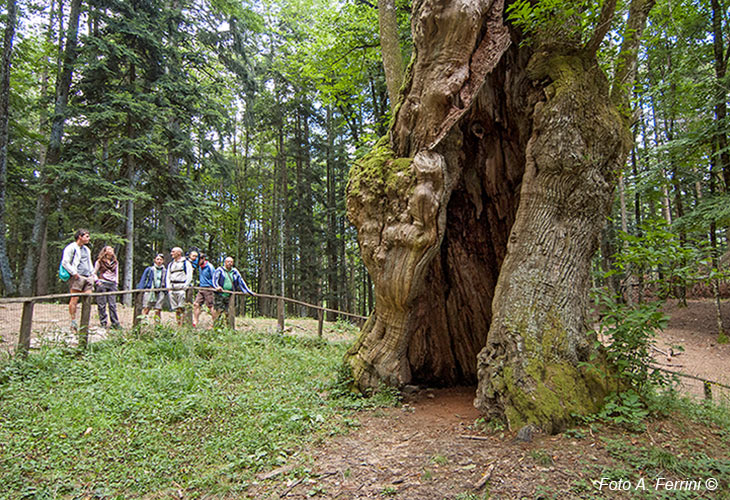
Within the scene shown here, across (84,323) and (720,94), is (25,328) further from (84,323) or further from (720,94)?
(720,94)

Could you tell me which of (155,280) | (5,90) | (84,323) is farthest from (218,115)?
(84,323)

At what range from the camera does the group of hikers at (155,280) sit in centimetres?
689

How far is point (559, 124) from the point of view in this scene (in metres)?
4.17

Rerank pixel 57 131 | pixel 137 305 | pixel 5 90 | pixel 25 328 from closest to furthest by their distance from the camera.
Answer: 1. pixel 25 328
2. pixel 137 305
3. pixel 5 90
4. pixel 57 131

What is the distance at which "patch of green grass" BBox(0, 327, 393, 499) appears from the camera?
336 cm

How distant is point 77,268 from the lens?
6934 mm

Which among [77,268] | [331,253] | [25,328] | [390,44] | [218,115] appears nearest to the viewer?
[25,328]

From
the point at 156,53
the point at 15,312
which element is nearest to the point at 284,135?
the point at 156,53

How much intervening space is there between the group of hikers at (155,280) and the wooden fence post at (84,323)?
0.54 feet

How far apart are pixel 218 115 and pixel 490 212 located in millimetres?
13011

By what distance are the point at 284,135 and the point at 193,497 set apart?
21.2 meters

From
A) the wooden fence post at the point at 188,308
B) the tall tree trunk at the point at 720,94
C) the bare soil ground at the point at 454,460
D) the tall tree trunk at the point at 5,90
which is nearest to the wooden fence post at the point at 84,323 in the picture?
the wooden fence post at the point at 188,308

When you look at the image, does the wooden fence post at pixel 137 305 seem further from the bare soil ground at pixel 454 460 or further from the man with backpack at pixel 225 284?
the bare soil ground at pixel 454 460

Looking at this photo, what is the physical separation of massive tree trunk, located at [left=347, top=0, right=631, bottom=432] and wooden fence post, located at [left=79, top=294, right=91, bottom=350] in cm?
481
